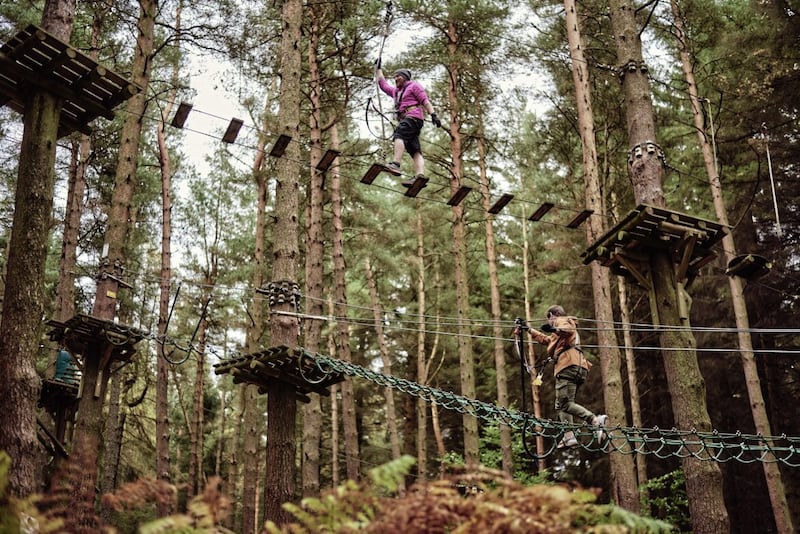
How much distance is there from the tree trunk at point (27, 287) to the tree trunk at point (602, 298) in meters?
7.30

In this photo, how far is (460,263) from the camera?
560 inches

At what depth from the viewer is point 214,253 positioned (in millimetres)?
20703

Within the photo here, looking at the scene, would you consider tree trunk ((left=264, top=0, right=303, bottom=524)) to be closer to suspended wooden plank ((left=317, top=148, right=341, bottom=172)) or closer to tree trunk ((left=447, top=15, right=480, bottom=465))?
suspended wooden plank ((left=317, top=148, right=341, bottom=172))

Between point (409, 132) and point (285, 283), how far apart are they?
8.11 ft

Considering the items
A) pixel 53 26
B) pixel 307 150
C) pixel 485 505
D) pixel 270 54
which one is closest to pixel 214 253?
pixel 307 150

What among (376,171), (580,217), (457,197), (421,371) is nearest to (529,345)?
(421,371)

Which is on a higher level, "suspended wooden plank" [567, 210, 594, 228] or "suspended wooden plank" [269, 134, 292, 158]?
"suspended wooden plank" [269, 134, 292, 158]

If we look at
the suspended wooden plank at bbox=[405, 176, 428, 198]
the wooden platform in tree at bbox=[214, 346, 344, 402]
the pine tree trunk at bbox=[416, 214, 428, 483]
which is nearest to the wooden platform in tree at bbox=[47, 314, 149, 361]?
the wooden platform in tree at bbox=[214, 346, 344, 402]

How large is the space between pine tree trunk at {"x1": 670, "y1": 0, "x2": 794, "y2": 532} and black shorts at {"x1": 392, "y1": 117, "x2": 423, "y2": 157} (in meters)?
4.98

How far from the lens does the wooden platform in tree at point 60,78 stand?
5.70 metres

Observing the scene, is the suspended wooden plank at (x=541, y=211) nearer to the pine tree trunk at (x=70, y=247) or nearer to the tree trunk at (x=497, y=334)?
the tree trunk at (x=497, y=334)

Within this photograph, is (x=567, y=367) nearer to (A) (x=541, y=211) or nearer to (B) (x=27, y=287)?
(A) (x=541, y=211)

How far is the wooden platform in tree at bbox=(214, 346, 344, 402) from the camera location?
23.6 ft

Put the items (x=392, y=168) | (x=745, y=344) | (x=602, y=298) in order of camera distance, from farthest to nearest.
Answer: (x=745, y=344)
(x=602, y=298)
(x=392, y=168)
